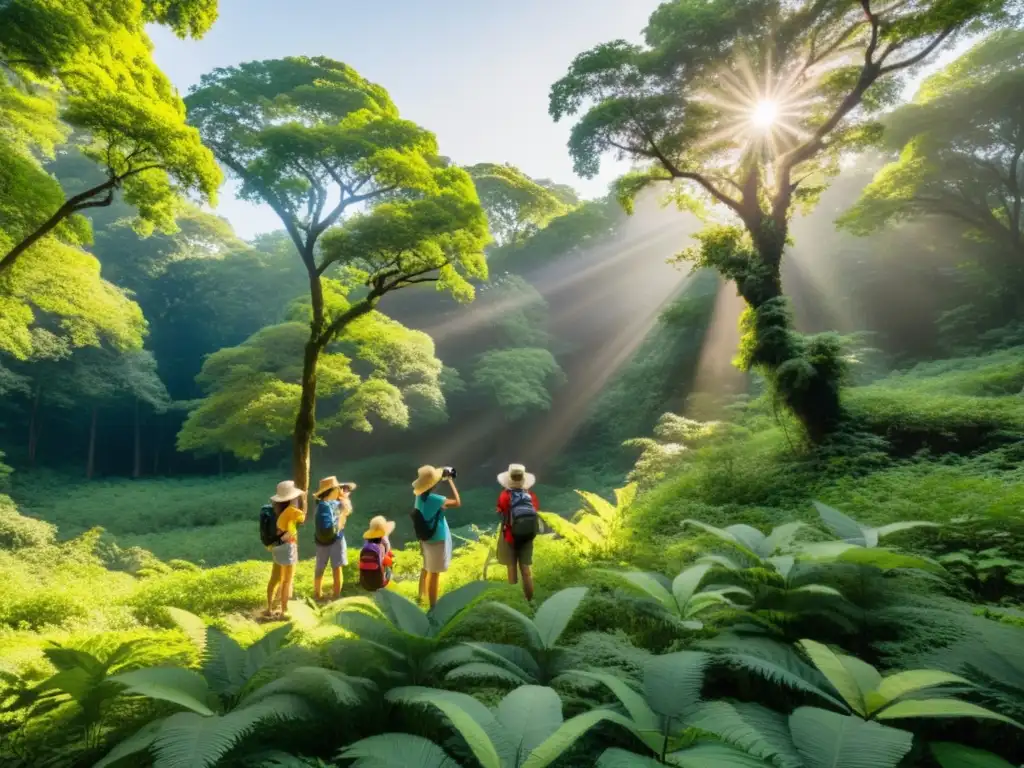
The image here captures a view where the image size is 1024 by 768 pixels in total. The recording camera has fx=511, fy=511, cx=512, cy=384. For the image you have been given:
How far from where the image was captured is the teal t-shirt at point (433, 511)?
17.7 feet

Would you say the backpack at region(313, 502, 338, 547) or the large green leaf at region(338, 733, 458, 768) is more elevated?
the large green leaf at region(338, 733, 458, 768)

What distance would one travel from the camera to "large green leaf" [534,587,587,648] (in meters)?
2.63

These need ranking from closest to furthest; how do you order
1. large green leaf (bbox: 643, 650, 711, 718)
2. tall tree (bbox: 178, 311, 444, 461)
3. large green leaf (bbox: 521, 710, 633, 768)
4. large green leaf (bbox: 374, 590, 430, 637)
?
large green leaf (bbox: 521, 710, 633, 768)
large green leaf (bbox: 643, 650, 711, 718)
large green leaf (bbox: 374, 590, 430, 637)
tall tree (bbox: 178, 311, 444, 461)

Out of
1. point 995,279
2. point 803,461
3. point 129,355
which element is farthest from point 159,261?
point 995,279

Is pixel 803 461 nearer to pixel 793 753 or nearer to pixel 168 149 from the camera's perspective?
pixel 793 753

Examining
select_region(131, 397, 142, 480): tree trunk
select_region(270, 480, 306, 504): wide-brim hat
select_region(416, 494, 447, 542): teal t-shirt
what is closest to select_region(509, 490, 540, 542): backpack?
select_region(416, 494, 447, 542): teal t-shirt

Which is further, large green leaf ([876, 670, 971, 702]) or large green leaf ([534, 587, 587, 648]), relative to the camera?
large green leaf ([534, 587, 587, 648])

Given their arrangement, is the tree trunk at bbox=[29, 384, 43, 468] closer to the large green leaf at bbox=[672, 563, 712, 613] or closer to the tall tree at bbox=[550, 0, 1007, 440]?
the tall tree at bbox=[550, 0, 1007, 440]

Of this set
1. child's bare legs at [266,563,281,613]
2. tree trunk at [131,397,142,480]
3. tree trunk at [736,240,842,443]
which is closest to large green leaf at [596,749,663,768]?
child's bare legs at [266,563,281,613]

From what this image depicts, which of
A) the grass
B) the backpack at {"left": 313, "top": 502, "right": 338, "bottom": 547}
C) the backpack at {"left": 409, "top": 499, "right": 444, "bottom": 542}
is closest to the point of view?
the backpack at {"left": 409, "top": 499, "right": 444, "bottom": 542}

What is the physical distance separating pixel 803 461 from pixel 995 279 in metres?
17.1

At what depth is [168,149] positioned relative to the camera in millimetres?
6457

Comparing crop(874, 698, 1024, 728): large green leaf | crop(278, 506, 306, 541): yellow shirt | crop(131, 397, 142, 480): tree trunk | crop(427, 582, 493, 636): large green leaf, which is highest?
crop(874, 698, 1024, 728): large green leaf

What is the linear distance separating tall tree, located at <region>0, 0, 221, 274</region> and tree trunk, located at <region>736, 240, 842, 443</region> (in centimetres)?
859
